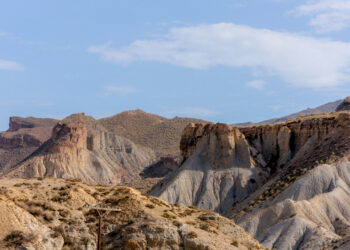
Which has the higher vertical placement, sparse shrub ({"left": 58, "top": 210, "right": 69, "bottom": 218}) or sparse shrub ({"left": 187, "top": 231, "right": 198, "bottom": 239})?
sparse shrub ({"left": 58, "top": 210, "right": 69, "bottom": 218})

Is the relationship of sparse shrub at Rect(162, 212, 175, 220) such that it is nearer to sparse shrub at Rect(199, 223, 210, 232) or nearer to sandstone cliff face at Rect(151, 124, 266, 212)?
sparse shrub at Rect(199, 223, 210, 232)

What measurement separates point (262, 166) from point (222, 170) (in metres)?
6.74

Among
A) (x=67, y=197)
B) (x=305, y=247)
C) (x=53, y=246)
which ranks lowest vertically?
(x=305, y=247)

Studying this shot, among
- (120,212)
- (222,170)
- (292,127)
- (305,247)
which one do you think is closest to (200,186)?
(222,170)

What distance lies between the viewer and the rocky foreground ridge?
92.3 feet

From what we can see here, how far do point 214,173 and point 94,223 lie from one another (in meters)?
75.1

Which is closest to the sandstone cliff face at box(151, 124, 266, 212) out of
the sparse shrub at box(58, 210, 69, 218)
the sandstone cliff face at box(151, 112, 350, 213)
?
the sandstone cliff face at box(151, 112, 350, 213)

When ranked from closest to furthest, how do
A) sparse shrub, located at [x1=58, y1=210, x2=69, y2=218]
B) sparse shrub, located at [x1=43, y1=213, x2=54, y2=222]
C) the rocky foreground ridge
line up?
the rocky foreground ridge → sparse shrub, located at [x1=43, y1=213, x2=54, y2=222] → sparse shrub, located at [x1=58, y1=210, x2=69, y2=218]

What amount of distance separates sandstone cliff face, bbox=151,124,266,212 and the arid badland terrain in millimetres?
164

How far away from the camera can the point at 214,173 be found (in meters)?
105

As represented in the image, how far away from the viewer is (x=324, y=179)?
7950cm

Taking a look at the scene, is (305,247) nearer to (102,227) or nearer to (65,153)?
(102,227)

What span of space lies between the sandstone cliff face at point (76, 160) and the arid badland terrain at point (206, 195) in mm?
375

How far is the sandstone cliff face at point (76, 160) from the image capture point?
16254 cm
